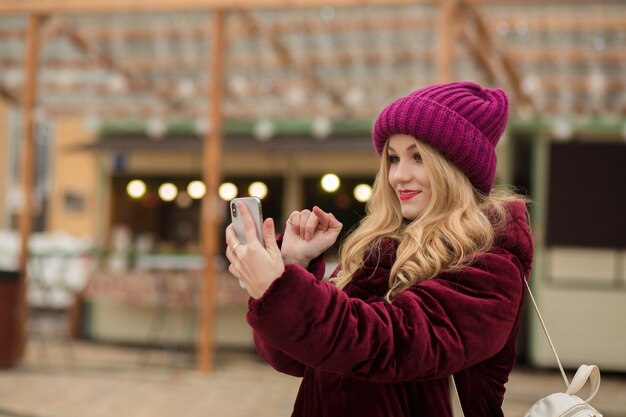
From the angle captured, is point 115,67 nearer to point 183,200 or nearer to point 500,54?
point 183,200

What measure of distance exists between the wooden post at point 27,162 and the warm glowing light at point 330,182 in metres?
3.16

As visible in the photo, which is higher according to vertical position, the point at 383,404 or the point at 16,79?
the point at 16,79

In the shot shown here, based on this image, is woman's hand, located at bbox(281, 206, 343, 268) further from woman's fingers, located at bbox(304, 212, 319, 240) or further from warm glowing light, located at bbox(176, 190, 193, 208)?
warm glowing light, located at bbox(176, 190, 193, 208)

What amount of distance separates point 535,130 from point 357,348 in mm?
7796

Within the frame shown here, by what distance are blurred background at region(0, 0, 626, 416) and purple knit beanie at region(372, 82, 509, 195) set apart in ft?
16.2

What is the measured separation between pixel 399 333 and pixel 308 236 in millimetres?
334

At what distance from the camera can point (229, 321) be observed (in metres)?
9.73

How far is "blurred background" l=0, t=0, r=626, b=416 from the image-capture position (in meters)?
7.86

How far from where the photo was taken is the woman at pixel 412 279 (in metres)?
1.40

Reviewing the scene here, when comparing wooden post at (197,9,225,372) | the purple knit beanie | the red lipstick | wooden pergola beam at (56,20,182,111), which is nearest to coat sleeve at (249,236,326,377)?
the red lipstick

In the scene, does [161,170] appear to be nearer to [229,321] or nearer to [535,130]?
[229,321]

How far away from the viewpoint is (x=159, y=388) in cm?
741

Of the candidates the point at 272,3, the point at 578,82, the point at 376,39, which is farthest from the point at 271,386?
the point at 578,82

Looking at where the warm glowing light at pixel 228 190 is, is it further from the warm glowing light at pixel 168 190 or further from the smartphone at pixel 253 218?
the smartphone at pixel 253 218
